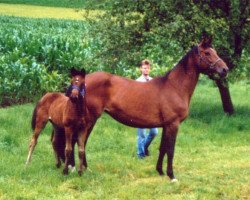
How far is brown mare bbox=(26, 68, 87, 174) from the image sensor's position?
955 cm

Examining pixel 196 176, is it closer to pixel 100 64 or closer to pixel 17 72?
pixel 100 64

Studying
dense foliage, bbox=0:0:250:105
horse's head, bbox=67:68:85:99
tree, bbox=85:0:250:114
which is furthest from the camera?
dense foliage, bbox=0:0:250:105

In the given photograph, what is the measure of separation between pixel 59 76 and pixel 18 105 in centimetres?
190

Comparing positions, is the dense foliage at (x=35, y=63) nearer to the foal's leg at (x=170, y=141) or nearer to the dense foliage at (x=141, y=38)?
the dense foliage at (x=141, y=38)

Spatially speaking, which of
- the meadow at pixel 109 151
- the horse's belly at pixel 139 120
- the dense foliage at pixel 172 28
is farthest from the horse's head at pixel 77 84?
the dense foliage at pixel 172 28

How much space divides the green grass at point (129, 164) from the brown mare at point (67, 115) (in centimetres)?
48

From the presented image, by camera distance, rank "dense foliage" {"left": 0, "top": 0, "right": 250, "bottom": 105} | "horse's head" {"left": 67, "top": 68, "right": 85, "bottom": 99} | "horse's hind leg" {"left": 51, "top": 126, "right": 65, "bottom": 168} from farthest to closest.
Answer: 1. "dense foliage" {"left": 0, "top": 0, "right": 250, "bottom": 105}
2. "horse's hind leg" {"left": 51, "top": 126, "right": 65, "bottom": 168}
3. "horse's head" {"left": 67, "top": 68, "right": 85, "bottom": 99}

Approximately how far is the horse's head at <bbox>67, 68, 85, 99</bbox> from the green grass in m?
1.51

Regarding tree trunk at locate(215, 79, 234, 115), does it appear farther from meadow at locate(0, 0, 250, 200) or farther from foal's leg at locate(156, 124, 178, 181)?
foal's leg at locate(156, 124, 178, 181)

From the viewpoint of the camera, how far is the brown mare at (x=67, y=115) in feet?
31.3

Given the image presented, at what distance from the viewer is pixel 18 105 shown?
57.0ft

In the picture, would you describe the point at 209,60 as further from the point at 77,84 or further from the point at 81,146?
the point at 81,146

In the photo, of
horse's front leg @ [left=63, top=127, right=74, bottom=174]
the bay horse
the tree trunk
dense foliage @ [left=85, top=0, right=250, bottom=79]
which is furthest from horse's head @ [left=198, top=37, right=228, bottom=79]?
the tree trunk

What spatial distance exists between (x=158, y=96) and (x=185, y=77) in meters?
0.63
